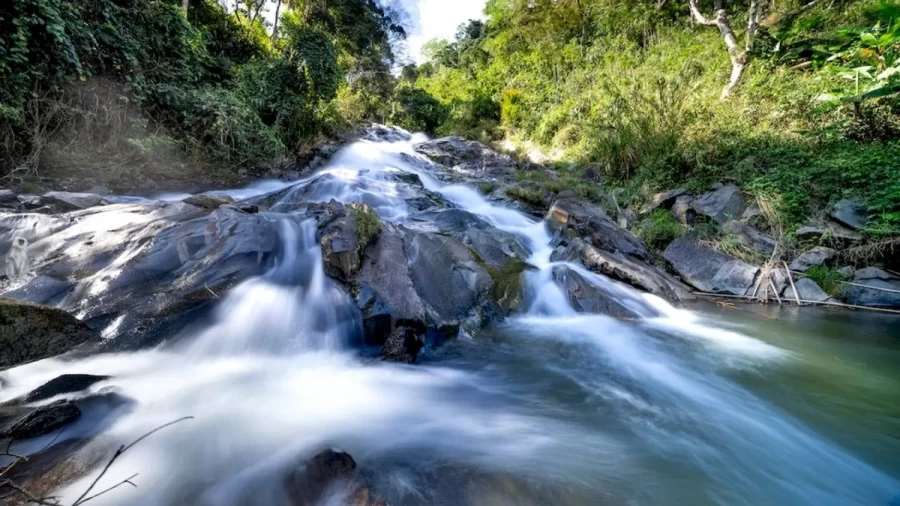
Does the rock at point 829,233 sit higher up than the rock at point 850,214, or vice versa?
the rock at point 850,214

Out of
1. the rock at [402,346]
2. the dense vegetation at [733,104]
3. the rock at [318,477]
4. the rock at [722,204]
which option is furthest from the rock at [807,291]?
the rock at [318,477]

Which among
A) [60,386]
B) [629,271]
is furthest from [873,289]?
[60,386]

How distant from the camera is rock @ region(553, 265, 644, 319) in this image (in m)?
5.11

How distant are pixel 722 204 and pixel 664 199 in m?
1.02

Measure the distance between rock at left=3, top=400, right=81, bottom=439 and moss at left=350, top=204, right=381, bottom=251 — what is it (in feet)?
8.81

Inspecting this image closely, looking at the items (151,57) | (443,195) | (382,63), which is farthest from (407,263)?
(382,63)

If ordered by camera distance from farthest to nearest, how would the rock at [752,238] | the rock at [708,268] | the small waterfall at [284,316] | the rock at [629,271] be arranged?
the rock at [752,238] → the rock at [708,268] → the rock at [629,271] → the small waterfall at [284,316]

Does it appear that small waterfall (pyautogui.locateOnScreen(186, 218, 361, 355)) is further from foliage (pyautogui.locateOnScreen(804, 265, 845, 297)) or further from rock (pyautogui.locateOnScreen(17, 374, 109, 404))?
foliage (pyautogui.locateOnScreen(804, 265, 845, 297))

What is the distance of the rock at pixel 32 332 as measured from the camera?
7.95 ft

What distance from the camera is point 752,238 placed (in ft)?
20.7

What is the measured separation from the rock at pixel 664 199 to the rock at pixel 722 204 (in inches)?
16.5

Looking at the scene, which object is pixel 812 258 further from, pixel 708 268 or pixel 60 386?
pixel 60 386

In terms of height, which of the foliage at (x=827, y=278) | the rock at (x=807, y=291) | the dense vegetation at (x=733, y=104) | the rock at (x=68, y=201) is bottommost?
the rock at (x=68, y=201)

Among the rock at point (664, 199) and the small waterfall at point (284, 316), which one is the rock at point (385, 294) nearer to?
the small waterfall at point (284, 316)
